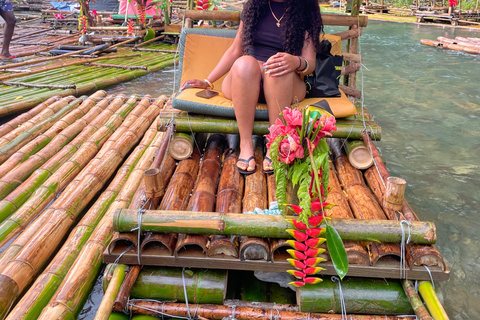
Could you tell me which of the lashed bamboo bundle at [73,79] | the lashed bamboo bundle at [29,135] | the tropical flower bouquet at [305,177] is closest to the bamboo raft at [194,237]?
the tropical flower bouquet at [305,177]

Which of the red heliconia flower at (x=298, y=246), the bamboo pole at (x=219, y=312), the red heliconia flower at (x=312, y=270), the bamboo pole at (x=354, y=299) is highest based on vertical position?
the red heliconia flower at (x=298, y=246)

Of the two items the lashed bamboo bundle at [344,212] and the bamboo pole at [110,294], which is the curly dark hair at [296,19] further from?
the bamboo pole at [110,294]

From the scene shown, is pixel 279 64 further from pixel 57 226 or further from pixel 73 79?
pixel 73 79

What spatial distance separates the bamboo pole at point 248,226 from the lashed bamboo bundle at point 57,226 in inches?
30.2

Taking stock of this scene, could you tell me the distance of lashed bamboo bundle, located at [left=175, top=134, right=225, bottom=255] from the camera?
198 cm

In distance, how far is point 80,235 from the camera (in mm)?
2527

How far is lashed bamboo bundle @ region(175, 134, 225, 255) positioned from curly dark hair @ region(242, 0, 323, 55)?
38.4 inches

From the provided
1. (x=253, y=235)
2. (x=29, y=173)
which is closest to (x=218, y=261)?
(x=253, y=235)

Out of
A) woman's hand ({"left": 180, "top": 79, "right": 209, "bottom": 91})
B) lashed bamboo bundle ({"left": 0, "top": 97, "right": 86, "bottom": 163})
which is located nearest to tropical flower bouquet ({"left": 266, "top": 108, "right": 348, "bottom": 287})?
woman's hand ({"left": 180, "top": 79, "right": 209, "bottom": 91})

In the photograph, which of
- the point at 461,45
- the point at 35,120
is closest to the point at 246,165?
the point at 35,120

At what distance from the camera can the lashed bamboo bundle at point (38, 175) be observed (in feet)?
9.50

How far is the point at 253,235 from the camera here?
1.95m

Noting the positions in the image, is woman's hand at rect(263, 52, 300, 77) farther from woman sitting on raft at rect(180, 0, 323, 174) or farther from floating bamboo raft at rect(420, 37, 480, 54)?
floating bamboo raft at rect(420, 37, 480, 54)

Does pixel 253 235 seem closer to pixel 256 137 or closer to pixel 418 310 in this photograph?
pixel 418 310
